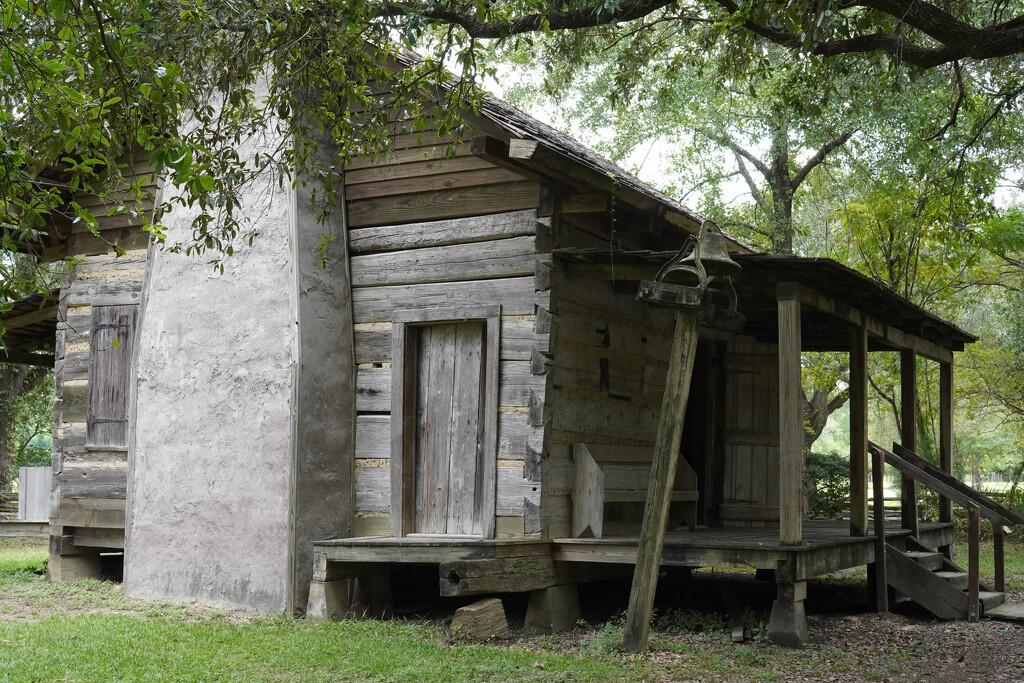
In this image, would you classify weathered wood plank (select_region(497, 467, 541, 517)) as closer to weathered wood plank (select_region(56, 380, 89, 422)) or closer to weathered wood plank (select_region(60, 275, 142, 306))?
weathered wood plank (select_region(60, 275, 142, 306))

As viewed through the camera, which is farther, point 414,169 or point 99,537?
point 99,537

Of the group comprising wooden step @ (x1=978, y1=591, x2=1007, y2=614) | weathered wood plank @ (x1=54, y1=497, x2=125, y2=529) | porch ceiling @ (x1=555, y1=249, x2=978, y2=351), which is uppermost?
porch ceiling @ (x1=555, y1=249, x2=978, y2=351)

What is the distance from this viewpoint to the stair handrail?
976cm

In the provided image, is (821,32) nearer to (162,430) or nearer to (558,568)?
(558,568)

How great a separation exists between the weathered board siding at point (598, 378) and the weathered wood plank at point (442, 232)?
0.58 meters

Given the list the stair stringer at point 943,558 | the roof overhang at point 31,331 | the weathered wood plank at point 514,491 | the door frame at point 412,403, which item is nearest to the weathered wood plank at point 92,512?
the roof overhang at point 31,331

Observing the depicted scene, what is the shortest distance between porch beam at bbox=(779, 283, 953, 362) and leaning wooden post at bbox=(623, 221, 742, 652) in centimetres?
125

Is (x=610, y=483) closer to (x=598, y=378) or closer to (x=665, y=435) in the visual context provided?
(x=598, y=378)

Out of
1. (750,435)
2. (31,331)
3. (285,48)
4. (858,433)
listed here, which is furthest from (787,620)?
(31,331)

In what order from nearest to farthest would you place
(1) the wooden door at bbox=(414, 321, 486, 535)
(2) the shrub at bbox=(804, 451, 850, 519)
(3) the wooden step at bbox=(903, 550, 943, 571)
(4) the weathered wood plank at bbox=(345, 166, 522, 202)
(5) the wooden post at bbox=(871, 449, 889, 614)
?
(4) the weathered wood plank at bbox=(345, 166, 522, 202) < (1) the wooden door at bbox=(414, 321, 486, 535) < (5) the wooden post at bbox=(871, 449, 889, 614) < (3) the wooden step at bbox=(903, 550, 943, 571) < (2) the shrub at bbox=(804, 451, 850, 519)

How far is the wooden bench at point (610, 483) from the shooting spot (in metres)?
9.09

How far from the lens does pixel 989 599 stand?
10.1m

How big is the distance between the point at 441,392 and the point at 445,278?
1.13 metres

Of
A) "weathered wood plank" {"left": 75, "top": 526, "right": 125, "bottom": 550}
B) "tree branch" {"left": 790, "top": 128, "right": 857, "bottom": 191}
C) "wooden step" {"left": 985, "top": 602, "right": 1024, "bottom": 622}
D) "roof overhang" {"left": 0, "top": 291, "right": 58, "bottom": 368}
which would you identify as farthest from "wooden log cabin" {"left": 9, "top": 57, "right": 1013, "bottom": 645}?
"tree branch" {"left": 790, "top": 128, "right": 857, "bottom": 191}
